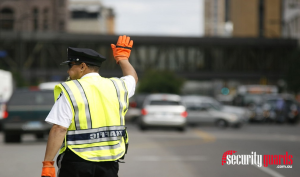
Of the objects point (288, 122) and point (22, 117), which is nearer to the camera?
point (22, 117)

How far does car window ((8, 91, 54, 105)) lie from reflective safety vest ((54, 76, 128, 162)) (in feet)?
44.2

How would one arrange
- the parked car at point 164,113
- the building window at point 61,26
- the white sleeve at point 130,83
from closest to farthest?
1. the white sleeve at point 130,83
2. the parked car at point 164,113
3. the building window at point 61,26

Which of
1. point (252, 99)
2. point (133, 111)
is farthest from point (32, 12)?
point (133, 111)

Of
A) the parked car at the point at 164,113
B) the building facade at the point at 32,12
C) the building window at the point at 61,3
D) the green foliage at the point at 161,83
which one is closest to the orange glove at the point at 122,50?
the parked car at the point at 164,113

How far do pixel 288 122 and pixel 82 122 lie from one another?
1366 inches

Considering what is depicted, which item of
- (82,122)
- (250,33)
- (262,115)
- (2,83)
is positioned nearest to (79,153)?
(82,122)

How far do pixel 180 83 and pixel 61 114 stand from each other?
6421 cm

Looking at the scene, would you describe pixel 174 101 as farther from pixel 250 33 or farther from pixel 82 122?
pixel 250 33

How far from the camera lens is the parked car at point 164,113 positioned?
82.4ft

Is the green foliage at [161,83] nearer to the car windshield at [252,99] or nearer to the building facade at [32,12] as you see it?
the car windshield at [252,99]

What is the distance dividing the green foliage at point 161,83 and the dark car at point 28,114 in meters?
49.4

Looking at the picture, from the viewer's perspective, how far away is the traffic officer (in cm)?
425

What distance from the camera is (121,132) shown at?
4469 mm

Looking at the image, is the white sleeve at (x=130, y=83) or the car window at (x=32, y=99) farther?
the car window at (x=32, y=99)
